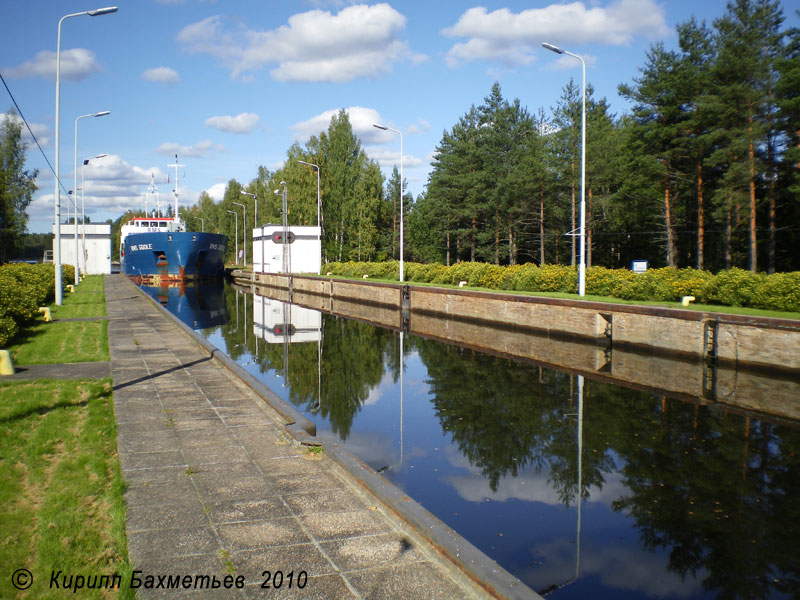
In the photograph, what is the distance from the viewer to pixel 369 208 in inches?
2410

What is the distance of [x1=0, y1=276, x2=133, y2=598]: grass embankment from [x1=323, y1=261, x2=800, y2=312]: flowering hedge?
51.8ft

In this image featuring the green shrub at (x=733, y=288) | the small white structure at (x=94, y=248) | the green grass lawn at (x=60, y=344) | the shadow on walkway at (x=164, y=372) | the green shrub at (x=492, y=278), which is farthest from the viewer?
the small white structure at (x=94, y=248)

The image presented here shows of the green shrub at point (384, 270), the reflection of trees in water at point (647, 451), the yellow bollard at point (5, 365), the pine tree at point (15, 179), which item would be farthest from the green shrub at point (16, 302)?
the pine tree at point (15, 179)

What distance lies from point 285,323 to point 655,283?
13947 mm

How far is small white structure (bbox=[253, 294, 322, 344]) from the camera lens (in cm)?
2123

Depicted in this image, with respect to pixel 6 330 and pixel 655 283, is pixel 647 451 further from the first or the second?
pixel 655 283

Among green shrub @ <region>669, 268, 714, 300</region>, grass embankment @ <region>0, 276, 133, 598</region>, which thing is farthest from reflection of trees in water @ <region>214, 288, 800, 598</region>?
green shrub @ <region>669, 268, 714, 300</region>

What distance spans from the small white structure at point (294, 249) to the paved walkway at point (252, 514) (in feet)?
152

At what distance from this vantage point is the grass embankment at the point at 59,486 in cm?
412

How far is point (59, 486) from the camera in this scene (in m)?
5.45

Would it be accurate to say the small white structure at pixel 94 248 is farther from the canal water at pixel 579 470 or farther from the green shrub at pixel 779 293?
the green shrub at pixel 779 293

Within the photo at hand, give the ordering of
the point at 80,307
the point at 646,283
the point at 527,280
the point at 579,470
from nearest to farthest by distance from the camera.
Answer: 1. the point at 579,470
2. the point at 646,283
3. the point at 80,307
4. the point at 527,280

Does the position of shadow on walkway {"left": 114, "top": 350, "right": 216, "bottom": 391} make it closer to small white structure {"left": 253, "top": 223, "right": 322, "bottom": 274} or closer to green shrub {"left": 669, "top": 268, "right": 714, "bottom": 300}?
green shrub {"left": 669, "top": 268, "right": 714, "bottom": 300}

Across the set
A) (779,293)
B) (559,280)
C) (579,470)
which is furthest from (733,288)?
(579,470)
